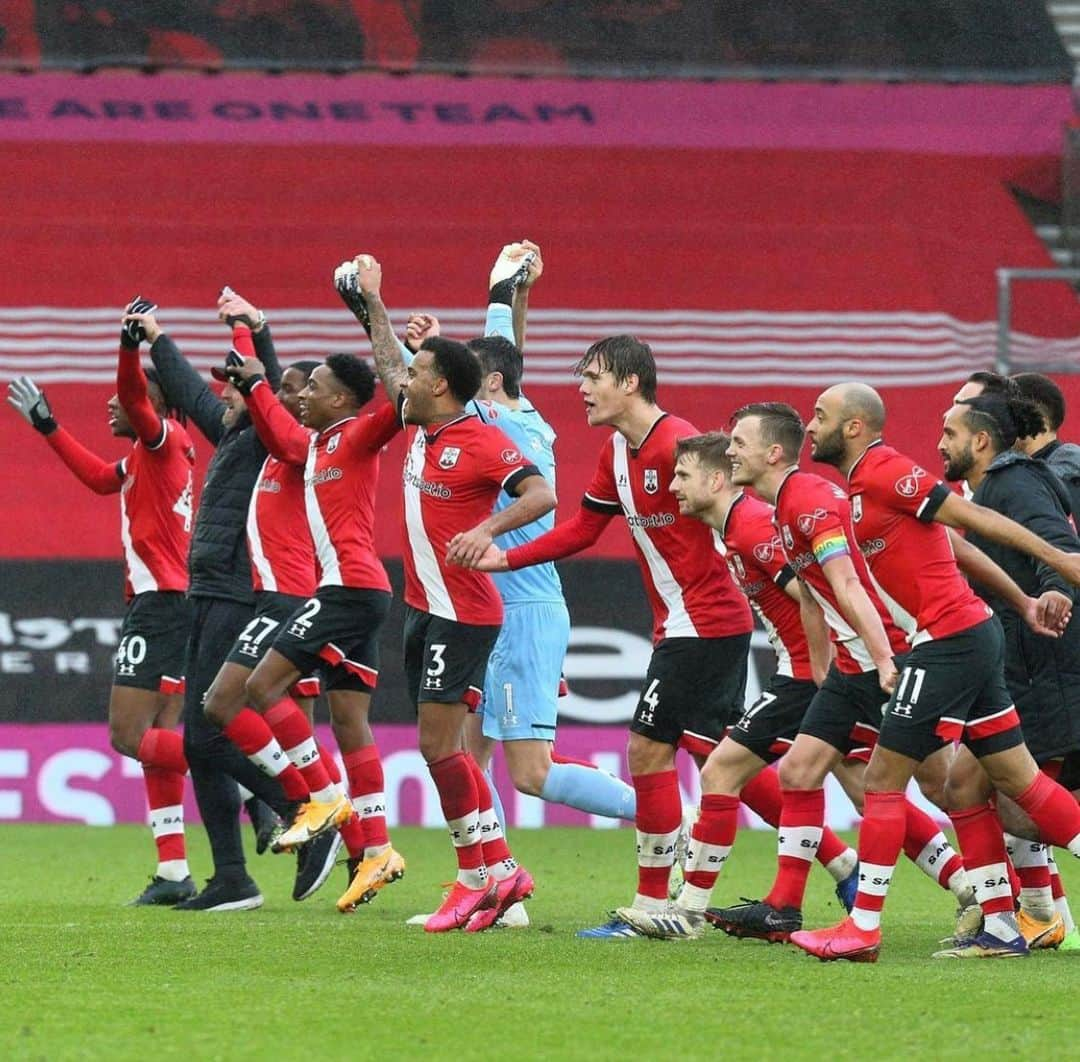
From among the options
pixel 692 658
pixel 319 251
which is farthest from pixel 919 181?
pixel 692 658

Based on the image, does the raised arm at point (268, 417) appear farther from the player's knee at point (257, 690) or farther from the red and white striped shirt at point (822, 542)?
the red and white striped shirt at point (822, 542)

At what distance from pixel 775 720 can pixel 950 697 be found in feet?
3.21

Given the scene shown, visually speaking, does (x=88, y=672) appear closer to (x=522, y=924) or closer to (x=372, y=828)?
(x=372, y=828)

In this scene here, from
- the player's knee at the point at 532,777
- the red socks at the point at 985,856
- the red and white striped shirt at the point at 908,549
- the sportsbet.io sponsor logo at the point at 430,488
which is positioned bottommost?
the red socks at the point at 985,856

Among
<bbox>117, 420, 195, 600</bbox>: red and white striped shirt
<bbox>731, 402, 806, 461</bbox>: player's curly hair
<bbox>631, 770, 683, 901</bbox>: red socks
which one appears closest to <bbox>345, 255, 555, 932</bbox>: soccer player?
<bbox>631, 770, 683, 901</bbox>: red socks

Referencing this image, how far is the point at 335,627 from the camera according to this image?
8336 millimetres

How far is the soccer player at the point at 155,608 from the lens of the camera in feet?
30.3

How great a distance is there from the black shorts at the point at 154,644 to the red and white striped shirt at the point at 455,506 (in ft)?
7.17

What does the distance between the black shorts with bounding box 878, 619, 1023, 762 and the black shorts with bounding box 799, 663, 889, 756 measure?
0.35 meters

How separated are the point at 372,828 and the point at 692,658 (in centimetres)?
194

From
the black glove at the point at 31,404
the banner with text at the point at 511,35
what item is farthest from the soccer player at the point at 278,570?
the banner with text at the point at 511,35

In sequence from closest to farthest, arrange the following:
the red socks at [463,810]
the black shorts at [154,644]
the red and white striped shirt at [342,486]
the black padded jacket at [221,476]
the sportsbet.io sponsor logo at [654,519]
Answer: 1. the sportsbet.io sponsor logo at [654,519]
2. the red socks at [463,810]
3. the red and white striped shirt at [342,486]
4. the black padded jacket at [221,476]
5. the black shorts at [154,644]

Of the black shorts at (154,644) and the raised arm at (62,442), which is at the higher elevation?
the raised arm at (62,442)

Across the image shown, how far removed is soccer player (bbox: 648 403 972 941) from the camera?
6766 millimetres
